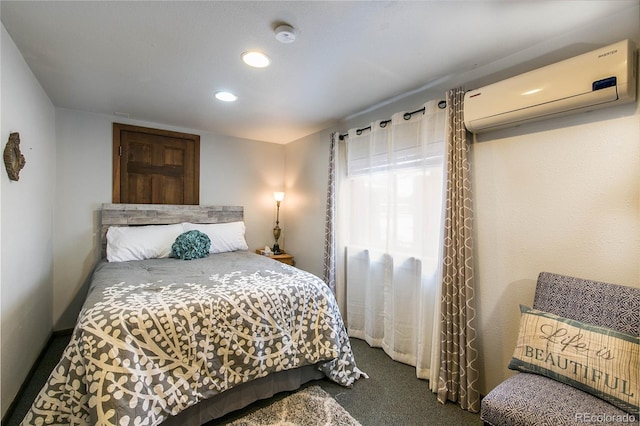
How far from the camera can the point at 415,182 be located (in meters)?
2.39

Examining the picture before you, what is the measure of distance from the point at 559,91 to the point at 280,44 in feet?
5.18

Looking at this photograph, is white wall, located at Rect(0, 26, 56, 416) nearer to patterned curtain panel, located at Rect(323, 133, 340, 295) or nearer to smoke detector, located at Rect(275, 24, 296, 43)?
smoke detector, located at Rect(275, 24, 296, 43)

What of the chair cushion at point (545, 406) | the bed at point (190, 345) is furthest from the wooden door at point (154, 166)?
the chair cushion at point (545, 406)

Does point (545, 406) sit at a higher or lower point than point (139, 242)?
lower

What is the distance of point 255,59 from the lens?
1897 mm

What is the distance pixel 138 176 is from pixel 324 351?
2872 mm

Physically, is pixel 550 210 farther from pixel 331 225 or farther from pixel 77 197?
pixel 77 197

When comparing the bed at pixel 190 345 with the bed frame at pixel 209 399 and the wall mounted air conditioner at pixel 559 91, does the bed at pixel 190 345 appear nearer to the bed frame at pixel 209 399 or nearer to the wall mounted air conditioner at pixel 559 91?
the bed frame at pixel 209 399

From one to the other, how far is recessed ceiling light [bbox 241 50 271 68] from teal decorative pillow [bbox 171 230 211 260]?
1834 millimetres

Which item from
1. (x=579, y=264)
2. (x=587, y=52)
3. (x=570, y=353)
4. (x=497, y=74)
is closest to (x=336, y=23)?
(x=497, y=74)

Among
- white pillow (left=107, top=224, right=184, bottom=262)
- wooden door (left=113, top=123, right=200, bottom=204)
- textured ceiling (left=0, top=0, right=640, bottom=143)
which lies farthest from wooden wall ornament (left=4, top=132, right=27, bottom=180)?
wooden door (left=113, top=123, right=200, bottom=204)

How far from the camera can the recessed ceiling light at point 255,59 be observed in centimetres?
184

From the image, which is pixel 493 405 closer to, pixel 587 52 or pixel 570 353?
pixel 570 353

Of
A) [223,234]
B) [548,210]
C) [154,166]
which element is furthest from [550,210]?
[154,166]
